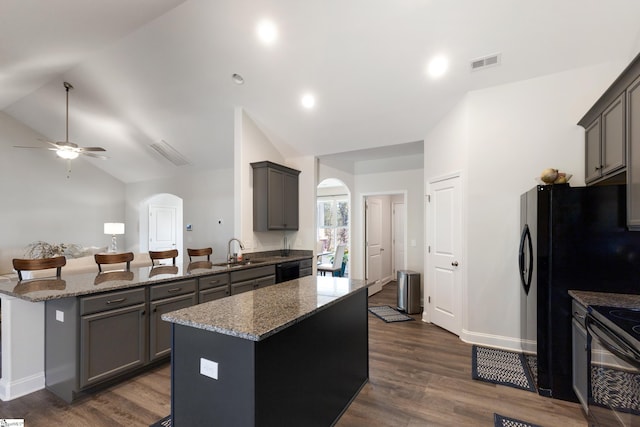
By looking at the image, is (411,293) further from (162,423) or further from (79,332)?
(79,332)

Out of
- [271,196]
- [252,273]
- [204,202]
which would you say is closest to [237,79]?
[271,196]

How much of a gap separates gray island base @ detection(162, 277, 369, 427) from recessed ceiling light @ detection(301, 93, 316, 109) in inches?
120

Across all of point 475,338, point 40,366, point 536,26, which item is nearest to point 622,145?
point 536,26

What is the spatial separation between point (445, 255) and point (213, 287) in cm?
312

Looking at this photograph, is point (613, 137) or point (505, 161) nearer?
point (613, 137)

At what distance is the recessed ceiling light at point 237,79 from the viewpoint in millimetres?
4125

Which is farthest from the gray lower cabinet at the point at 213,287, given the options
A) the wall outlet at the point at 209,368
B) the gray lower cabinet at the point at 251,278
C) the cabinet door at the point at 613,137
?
the cabinet door at the point at 613,137

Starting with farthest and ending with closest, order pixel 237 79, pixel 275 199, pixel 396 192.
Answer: pixel 396 192, pixel 275 199, pixel 237 79

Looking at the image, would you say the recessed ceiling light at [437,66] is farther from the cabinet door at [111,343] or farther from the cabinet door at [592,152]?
the cabinet door at [111,343]

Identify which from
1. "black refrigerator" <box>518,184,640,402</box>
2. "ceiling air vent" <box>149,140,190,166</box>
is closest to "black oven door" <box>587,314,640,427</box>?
"black refrigerator" <box>518,184,640,402</box>

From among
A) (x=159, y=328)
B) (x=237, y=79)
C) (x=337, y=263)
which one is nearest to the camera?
(x=159, y=328)

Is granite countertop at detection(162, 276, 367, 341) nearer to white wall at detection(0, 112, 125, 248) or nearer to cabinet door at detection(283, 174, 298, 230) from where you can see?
cabinet door at detection(283, 174, 298, 230)

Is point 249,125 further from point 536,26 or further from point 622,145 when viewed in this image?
point 622,145

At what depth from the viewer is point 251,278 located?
4180 millimetres
